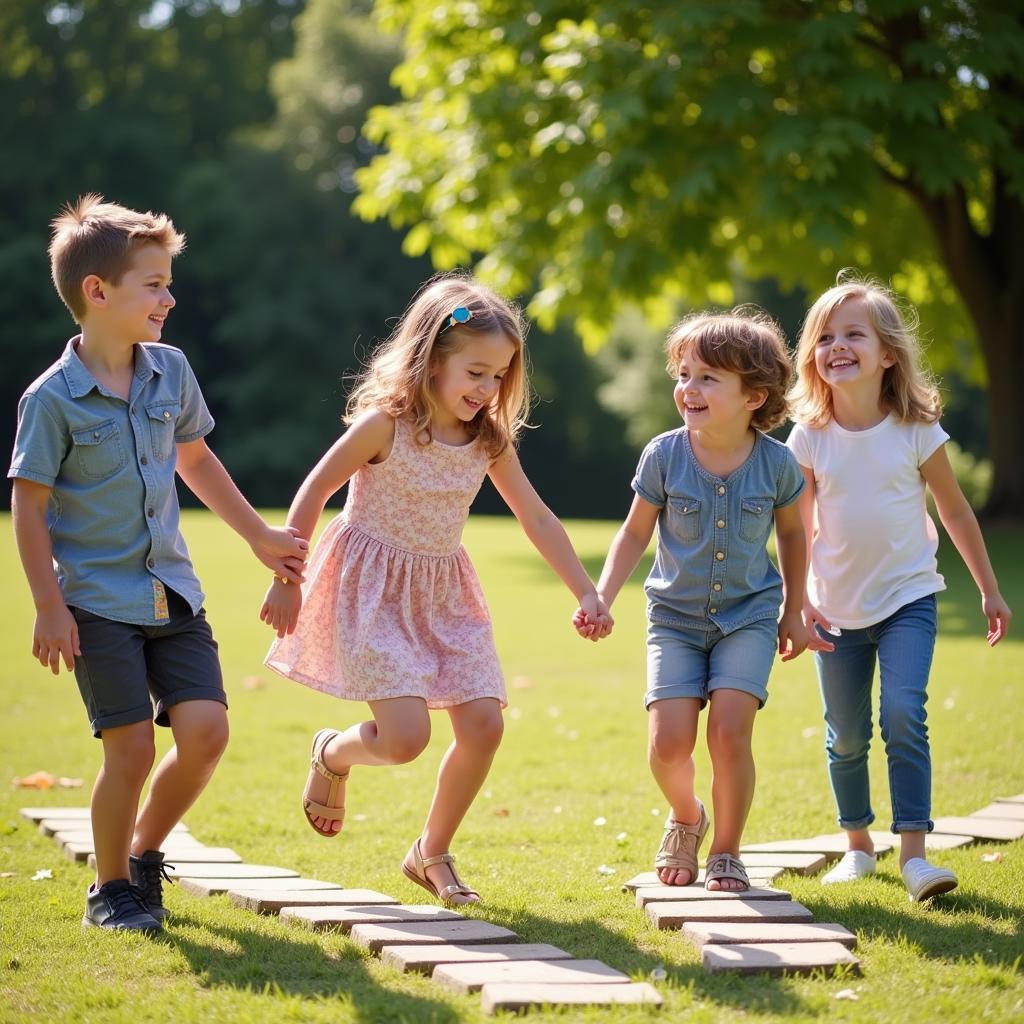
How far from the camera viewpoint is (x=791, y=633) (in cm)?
492

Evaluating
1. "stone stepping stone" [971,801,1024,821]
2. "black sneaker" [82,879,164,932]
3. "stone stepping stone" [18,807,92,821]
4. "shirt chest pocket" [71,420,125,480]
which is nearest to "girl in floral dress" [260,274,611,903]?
"shirt chest pocket" [71,420,125,480]

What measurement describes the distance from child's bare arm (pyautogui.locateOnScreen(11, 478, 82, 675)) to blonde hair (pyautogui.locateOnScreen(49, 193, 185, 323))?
0.61m

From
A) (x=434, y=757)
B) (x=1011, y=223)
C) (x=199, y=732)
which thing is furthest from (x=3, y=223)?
(x=199, y=732)

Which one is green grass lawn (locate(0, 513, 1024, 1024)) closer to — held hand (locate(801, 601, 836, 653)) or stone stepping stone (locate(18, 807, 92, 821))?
stone stepping stone (locate(18, 807, 92, 821))

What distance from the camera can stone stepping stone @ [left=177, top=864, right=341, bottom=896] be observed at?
468 centimetres

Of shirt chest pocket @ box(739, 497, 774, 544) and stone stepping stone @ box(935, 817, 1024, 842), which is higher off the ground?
shirt chest pocket @ box(739, 497, 774, 544)

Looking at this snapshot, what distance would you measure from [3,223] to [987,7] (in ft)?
106

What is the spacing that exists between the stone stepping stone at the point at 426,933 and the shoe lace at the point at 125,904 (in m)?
0.66

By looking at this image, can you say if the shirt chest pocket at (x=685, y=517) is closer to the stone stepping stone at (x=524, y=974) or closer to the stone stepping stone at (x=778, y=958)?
the stone stepping stone at (x=778, y=958)

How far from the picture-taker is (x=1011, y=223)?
61.8 feet

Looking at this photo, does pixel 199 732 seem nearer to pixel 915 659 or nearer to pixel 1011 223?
pixel 915 659

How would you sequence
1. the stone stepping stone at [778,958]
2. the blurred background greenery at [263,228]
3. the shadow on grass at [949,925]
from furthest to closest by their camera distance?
the blurred background greenery at [263,228]
the shadow on grass at [949,925]
the stone stepping stone at [778,958]

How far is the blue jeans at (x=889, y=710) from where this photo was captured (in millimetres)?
4676

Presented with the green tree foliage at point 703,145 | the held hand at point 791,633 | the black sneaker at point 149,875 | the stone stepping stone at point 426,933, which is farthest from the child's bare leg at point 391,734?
the green tree foliage at point 703,145
